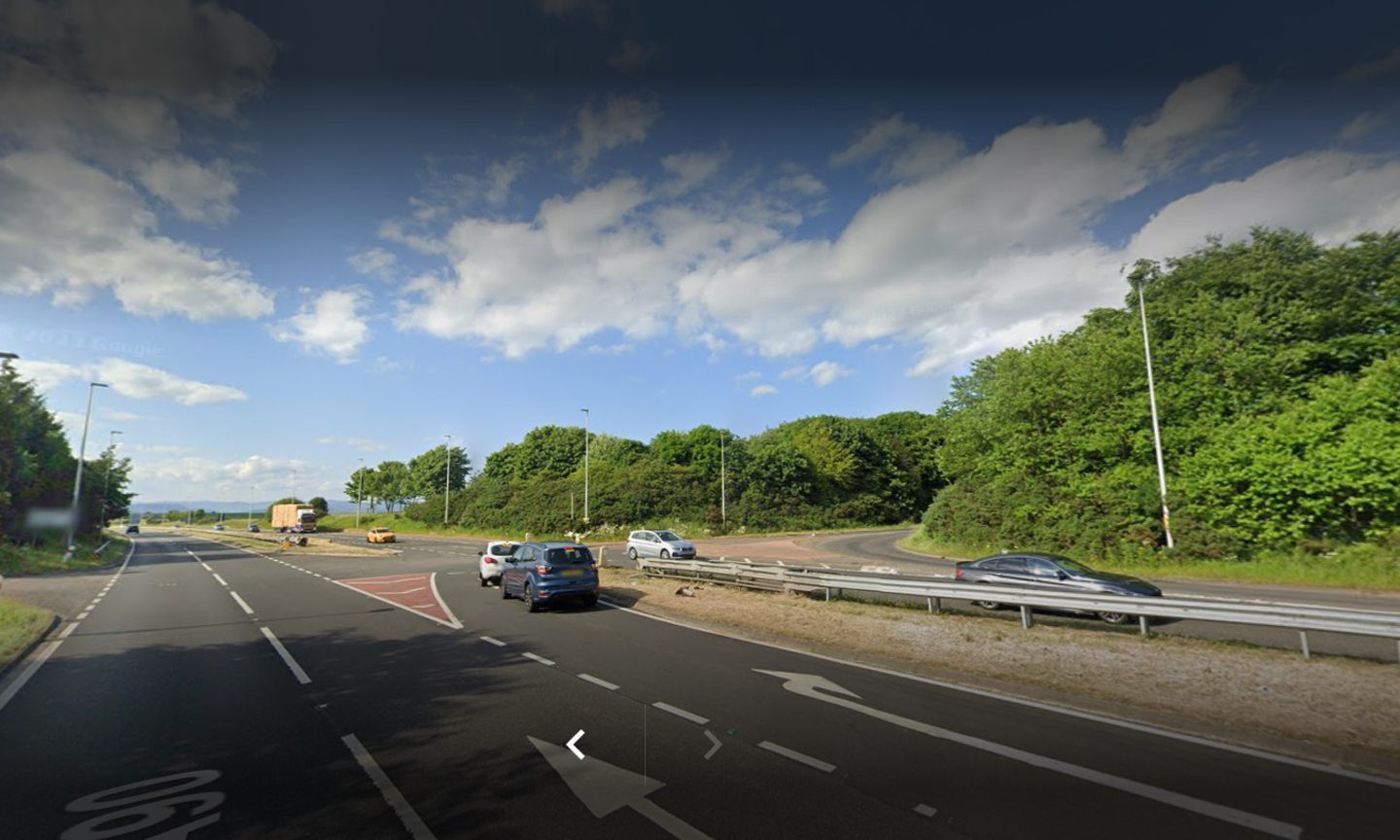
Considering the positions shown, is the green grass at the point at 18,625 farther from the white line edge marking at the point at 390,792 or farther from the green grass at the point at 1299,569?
the green grass at the point at 1299,569

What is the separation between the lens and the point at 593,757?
5539 millimetres

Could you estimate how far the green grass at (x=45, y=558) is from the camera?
27.2 metres

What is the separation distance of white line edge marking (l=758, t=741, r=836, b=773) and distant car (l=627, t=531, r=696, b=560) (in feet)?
72.6

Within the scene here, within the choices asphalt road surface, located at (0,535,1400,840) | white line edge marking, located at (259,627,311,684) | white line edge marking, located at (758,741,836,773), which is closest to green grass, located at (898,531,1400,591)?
asphalt road surface, located at (0,535,1400,840)

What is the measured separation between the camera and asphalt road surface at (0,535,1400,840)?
4332mm

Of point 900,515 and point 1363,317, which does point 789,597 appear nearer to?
point 1363,317

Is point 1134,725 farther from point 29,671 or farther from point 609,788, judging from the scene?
point 29,671

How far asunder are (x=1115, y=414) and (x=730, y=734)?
90.6 feet

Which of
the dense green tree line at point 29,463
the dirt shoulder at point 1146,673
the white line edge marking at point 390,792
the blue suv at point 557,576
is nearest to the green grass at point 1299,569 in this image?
the dirt shoulder at point 1146,673

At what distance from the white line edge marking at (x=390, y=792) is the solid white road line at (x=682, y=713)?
294cm

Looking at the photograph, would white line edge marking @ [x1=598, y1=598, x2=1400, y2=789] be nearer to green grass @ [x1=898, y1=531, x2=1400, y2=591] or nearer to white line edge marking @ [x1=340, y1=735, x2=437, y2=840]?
white line edge marking @ [x1=340, y1=735, x2=437, y2=840]

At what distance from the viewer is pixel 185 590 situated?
2034cm

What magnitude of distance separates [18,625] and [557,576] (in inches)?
445

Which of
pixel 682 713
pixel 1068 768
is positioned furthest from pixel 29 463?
pixel 1068 768
